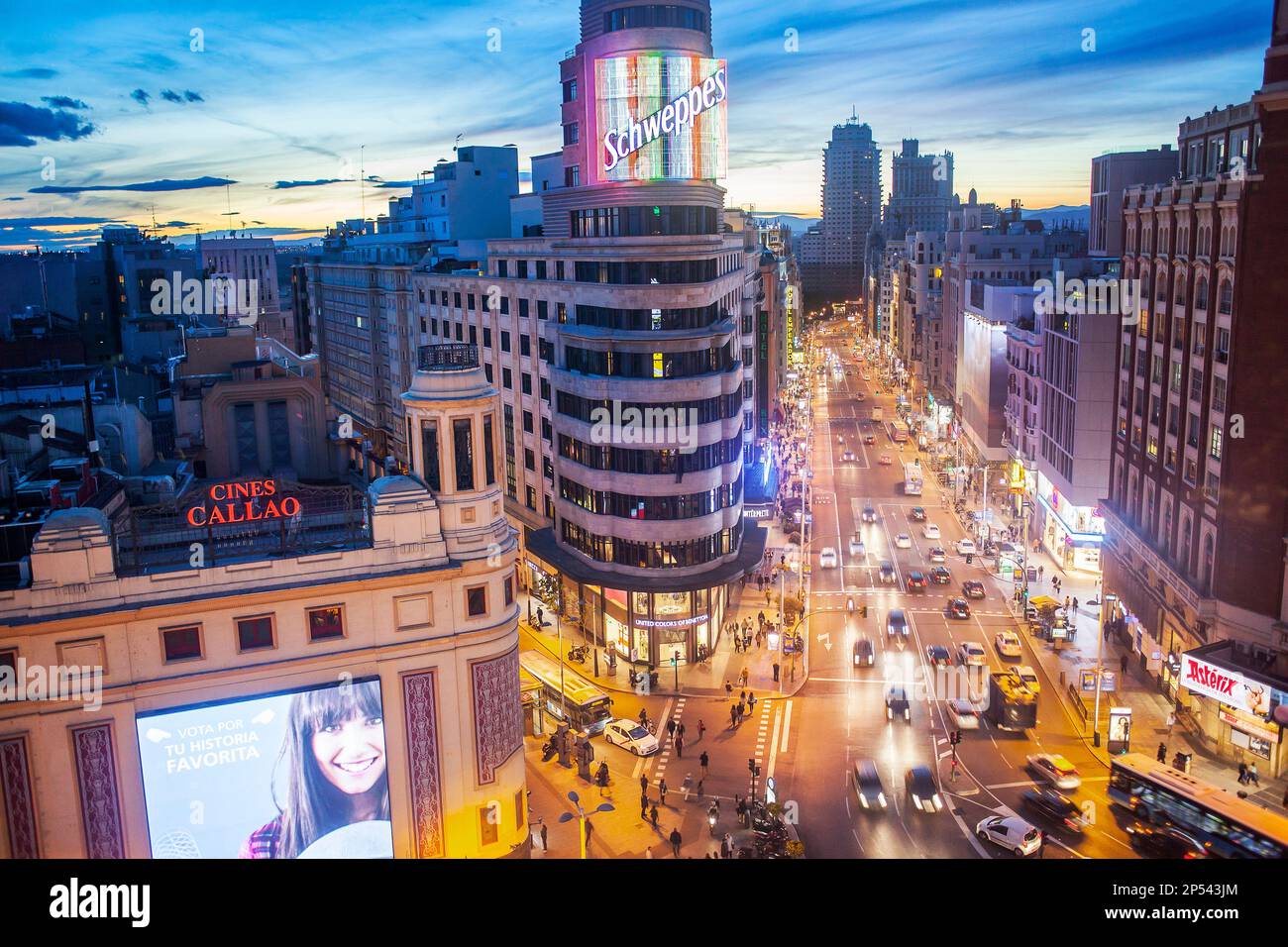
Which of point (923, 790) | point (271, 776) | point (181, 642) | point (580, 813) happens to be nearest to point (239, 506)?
point (181, 642)

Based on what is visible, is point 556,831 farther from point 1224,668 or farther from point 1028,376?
point 1028,376

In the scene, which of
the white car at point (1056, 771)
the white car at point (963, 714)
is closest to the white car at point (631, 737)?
the white car at point (963, 714)

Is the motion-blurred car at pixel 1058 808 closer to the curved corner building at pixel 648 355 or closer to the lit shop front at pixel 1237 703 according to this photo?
the lit shop front at pixel 1237 703

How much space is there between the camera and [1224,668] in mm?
44562

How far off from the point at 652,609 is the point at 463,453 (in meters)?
25.6

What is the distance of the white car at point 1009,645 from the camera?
192 ft

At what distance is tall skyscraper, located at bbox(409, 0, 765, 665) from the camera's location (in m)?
58.0

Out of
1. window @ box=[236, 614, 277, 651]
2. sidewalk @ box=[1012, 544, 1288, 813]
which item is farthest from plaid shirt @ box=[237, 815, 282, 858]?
sidewalk @ box=[1012, 544, 1288, 813]

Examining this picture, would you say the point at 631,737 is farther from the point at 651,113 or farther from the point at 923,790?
the point at 651,113

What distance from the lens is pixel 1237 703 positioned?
44.0 meters

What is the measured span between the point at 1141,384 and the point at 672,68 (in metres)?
34.6

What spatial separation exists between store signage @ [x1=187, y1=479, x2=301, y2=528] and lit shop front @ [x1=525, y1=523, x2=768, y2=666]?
28.4m
